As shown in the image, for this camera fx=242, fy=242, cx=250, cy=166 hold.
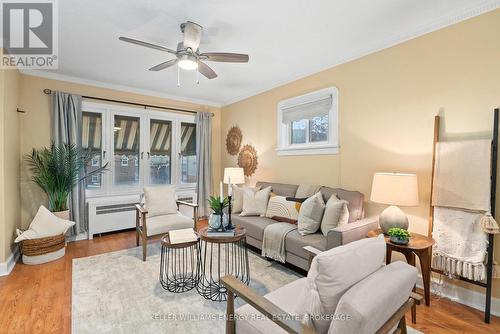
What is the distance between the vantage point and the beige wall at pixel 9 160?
2652mm

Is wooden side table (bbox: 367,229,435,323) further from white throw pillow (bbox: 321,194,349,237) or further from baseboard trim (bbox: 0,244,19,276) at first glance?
baseboard trim (bbox: 0,244,19,276)

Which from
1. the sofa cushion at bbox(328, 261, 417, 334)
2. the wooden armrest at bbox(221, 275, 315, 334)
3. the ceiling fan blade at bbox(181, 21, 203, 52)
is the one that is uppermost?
the ceiling fan blade at bbox(181, 21, 203, 52)

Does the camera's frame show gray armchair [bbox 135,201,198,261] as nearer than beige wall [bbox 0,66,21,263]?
No

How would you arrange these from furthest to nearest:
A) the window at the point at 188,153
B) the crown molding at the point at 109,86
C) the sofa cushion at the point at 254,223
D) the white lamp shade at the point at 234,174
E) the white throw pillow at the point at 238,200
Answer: the window at the point at 188,153
the white lamp shade at the point at 234,174
the white throw pillow at the point at 238,200
the crown molding at the point at 109,86
the sofa cushion at the point at 254,223

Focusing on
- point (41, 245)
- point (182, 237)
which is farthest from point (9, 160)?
point (182, 237)

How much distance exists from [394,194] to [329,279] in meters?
1.53

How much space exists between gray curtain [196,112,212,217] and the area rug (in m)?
2.05

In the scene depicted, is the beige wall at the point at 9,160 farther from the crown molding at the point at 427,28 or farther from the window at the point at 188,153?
the crown molding at the point at 427,28

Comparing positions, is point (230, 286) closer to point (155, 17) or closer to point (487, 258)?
point (487, 258)

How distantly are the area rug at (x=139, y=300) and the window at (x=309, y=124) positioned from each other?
5.60 feet

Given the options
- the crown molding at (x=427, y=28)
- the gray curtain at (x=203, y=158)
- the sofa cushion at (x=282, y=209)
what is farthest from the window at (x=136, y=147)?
the crown molding at (x=427, y=28)

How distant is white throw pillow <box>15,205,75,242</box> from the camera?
3.01 meters

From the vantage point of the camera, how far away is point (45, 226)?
10.2 ft

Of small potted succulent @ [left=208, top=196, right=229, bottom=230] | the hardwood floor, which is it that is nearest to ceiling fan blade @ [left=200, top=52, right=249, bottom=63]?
small potted succulent @ [left=208, top=196, right=229, bottom=230]
